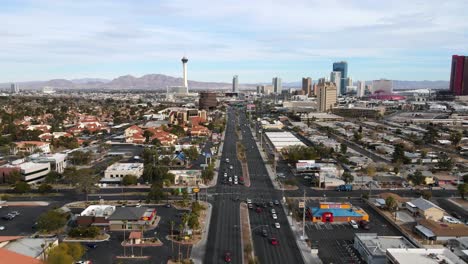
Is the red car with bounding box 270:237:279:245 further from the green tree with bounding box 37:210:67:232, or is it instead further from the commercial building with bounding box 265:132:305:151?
the commercial building with bounding box 265:132:305:151

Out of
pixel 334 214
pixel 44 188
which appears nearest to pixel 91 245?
pixel 44 188

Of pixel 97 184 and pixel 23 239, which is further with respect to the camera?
pixel 97 184

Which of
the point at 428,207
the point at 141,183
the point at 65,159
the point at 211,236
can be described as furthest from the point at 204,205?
the point at 65,159

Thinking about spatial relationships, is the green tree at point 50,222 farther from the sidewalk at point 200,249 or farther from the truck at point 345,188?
the truck at point 345,188

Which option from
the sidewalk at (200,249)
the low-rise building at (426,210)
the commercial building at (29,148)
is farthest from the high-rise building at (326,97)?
the sidewalk at (200,249)

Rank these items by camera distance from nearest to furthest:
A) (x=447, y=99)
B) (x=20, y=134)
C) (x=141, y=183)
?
(x=141, y=183) < (x=20, y=134) < (x=447, y=99)

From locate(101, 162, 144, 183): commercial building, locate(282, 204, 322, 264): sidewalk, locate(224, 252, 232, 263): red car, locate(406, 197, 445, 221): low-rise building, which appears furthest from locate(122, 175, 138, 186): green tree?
locate(406, 197, 445, 221): low-rise building

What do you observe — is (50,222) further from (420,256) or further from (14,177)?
(420,256)

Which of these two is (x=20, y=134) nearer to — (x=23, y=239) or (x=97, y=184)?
(x=97, y=184)
